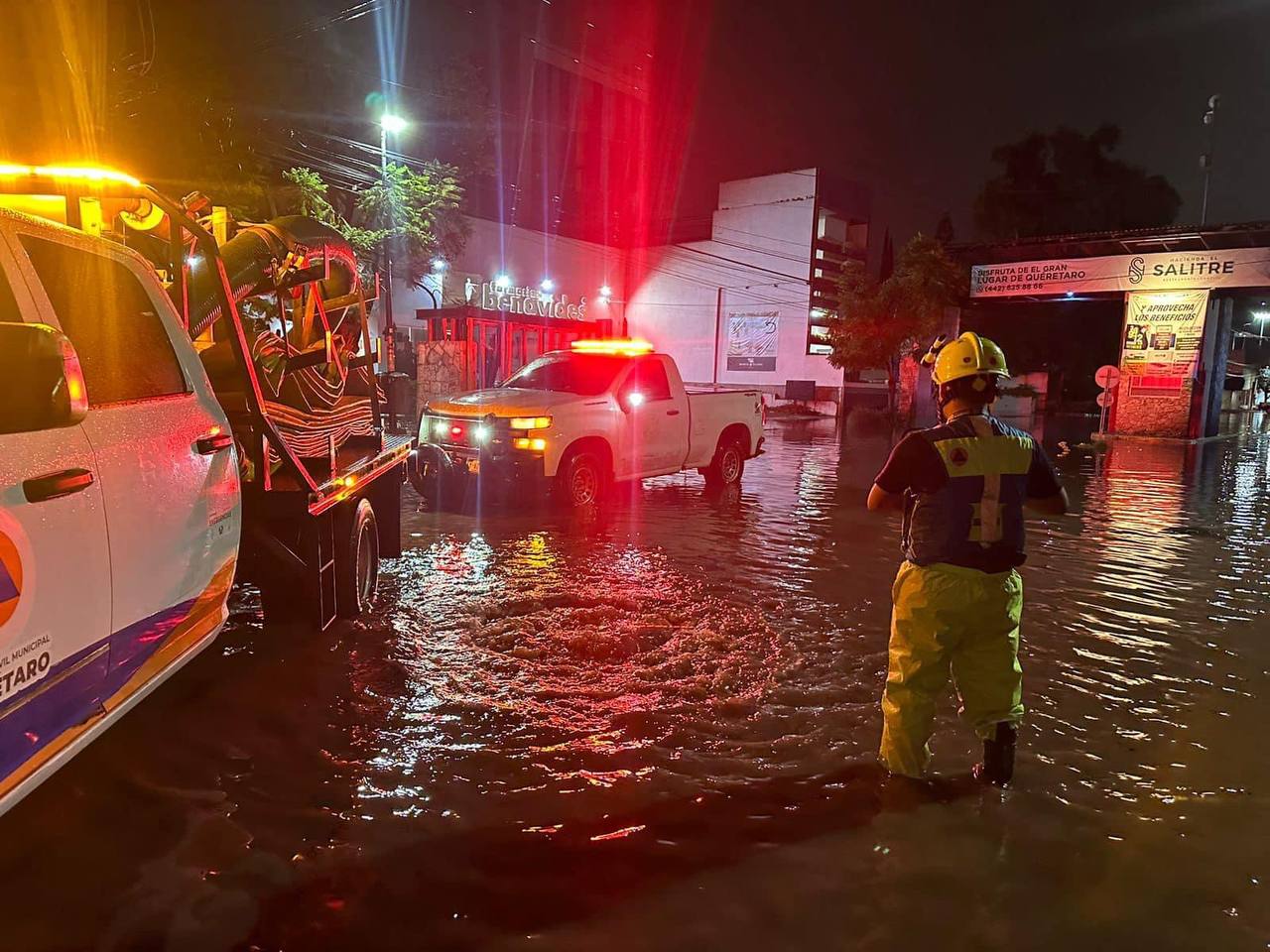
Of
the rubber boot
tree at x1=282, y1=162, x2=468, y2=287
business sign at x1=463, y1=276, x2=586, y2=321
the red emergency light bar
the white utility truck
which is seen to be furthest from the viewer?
business sign at x1=463, y1=276, x2=586, y2=321

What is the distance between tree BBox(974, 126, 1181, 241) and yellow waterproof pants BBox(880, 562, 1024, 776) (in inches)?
1903

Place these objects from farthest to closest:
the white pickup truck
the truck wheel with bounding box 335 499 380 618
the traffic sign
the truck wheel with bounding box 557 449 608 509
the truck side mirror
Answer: the traffic sign, the truck wheel with bounding box 557 449 608 509, the white pickup truck, the truck wheel with bounding box 335 499 380 618, the truck side mirror

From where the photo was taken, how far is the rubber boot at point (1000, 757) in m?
3.72

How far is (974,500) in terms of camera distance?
139 inches

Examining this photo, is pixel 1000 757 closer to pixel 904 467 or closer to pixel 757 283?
pixel 904 467

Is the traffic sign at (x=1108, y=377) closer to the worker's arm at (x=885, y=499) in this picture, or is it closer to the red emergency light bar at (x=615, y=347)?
the red emergency light bar at (x=615, y=347)

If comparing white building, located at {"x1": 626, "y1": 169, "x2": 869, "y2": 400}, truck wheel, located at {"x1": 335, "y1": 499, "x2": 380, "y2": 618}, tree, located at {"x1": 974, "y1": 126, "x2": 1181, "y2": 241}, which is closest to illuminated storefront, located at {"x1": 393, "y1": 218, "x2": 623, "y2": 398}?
white building, located at {"x1": 626, "y1": 169, "x2": 869, "y2": 400}

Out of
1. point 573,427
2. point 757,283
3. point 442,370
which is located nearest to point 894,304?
point 442,370

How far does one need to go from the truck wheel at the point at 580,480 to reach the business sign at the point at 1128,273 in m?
21.7

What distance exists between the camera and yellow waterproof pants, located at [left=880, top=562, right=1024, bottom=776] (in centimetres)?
348

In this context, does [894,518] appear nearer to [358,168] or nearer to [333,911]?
[333,911]

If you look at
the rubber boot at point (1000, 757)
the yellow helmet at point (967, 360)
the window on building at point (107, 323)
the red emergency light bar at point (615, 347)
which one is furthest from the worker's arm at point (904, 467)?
the red emergency light bar at point (615, 347)

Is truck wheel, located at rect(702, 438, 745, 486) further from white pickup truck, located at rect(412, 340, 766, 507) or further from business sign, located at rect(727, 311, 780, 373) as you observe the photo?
business sign, located at rect(727, 311, 780, 373)

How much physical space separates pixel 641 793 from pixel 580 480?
22.5 feet
